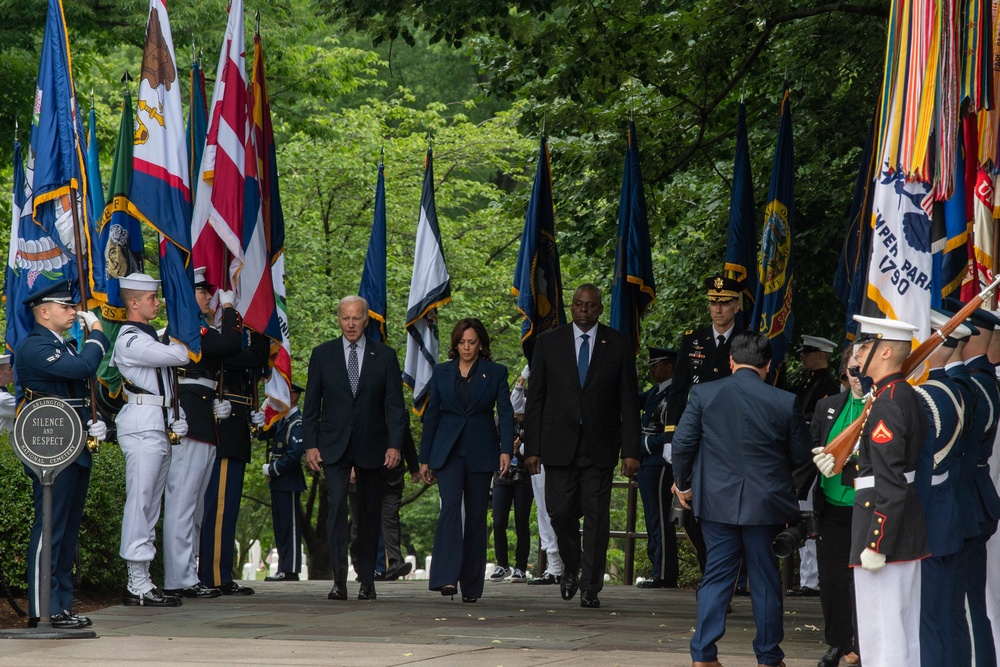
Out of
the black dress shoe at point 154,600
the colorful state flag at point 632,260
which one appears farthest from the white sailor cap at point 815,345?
the black dress shoe at point 154,600

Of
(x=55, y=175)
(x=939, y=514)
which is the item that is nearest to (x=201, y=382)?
(x=55, y=175)

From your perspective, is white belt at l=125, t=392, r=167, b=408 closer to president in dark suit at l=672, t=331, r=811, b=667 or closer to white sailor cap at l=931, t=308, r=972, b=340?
president in dark suit at l=672, t=331, r=811, b=667

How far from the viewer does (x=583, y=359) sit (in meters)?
11.1

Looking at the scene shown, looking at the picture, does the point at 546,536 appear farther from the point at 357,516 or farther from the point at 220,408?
the point at 220,408

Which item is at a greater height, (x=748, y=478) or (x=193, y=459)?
(x=193, y=459)

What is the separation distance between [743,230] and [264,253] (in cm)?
420

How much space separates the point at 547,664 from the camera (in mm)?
7477

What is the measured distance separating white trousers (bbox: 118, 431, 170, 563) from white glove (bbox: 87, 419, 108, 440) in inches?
40.9

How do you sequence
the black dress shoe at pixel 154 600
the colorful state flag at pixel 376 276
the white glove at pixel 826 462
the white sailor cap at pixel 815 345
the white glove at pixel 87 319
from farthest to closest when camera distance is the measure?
the colorful state flag at pixel 376 276 → the white sailor cap at pixel 815 345 → the black dress shoe at pixel 154 600 → the white glove at pixel 87 319 → the white glove at pixel 826 462

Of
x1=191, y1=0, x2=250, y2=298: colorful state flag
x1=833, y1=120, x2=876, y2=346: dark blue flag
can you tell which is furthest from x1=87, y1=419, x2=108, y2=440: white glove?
x1=833, y1=120, x2=876, y2=346: dark blue flag

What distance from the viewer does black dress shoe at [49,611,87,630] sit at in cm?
864

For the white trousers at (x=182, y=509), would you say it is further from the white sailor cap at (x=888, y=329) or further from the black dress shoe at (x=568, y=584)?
the white sailor cap at (x=888, y=329)

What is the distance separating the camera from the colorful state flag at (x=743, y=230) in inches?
495

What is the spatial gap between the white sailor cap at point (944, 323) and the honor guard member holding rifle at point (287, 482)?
845 centimetres
